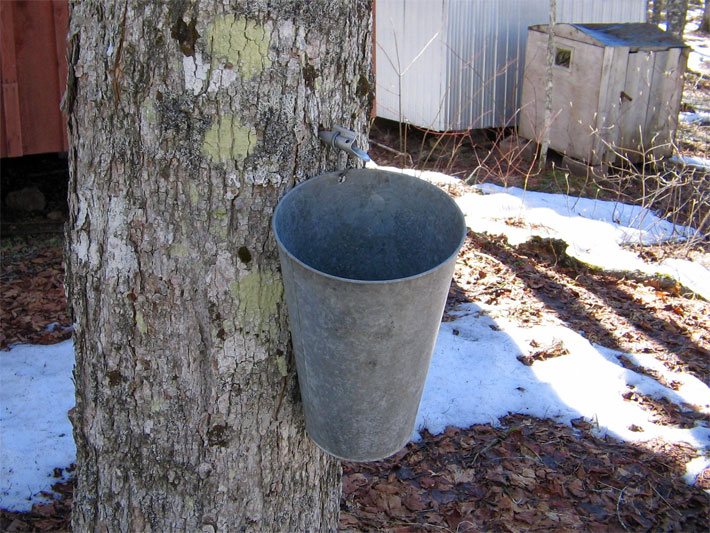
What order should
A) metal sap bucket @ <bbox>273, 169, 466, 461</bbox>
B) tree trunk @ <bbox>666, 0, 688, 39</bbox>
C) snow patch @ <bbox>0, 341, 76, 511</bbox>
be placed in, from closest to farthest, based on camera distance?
1. metal sap bucket @ <bbox>273, 169, 466, 461</bbox>
2. snow patch @ <bbox>0, 341, 76, 511</bbox>
3. tree trunk @ <bbox>666, 0, 688, 39</bbox>

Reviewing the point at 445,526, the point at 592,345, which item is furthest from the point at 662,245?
the point at 445,526

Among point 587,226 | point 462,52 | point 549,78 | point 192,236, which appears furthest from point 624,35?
point 192,236

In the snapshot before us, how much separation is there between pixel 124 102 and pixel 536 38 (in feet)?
25.4

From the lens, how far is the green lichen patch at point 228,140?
1842mm

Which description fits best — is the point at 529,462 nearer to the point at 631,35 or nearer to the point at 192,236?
the point at 192,236

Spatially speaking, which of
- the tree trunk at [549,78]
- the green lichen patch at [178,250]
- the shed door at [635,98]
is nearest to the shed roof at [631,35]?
the shed door at [635,98]

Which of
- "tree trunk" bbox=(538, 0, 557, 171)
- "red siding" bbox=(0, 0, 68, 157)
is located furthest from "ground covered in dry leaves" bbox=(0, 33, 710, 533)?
"tree trunk" bbox=(538, 0, 557, 171)

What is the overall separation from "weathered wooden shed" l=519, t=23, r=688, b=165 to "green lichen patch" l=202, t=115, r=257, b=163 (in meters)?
6.47

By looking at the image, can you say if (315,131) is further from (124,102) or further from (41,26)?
(41,26)

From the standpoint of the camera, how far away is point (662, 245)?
641 centimetres

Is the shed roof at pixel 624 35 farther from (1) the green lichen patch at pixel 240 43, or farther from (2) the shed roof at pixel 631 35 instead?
(1) the green lichen patch at pixel 240 43

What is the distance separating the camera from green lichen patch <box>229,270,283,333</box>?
1.95 metres

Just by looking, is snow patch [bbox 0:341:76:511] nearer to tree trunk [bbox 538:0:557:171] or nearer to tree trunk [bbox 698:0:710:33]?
tree trunk [bbox 538:0:557:171]

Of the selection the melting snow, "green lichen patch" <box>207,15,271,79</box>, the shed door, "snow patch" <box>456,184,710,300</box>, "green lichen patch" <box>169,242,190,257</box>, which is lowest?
the melting snow
